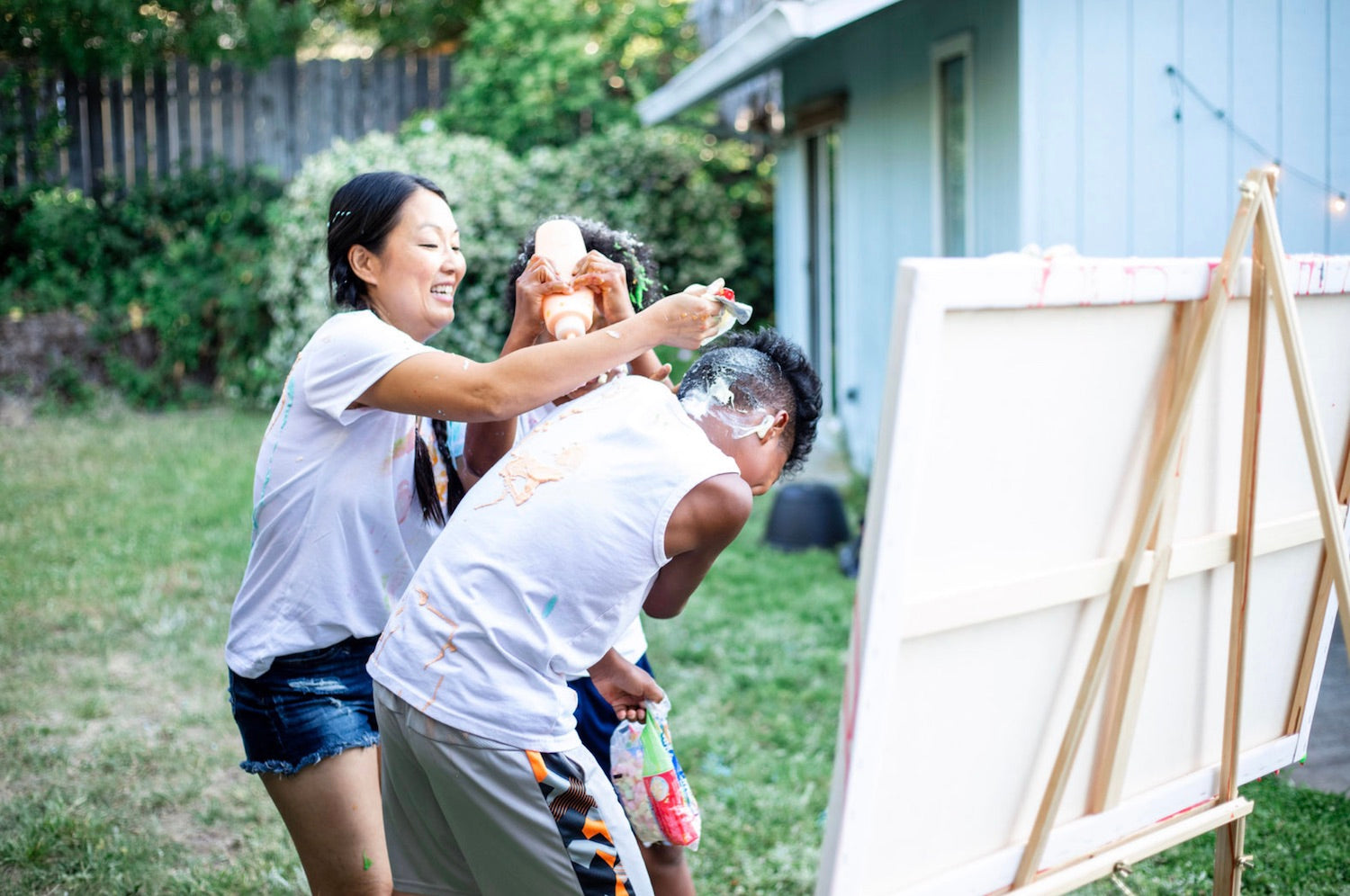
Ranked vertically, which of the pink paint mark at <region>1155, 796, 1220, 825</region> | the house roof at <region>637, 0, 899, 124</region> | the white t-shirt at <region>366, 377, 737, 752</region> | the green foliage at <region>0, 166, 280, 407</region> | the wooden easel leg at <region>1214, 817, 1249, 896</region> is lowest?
the wooden easel leg at <region>1214, 817, 1249, 896</region>

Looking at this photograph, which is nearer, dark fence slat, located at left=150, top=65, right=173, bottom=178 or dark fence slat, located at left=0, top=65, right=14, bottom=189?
dark fence slat, located at left=0, top=65, right=14, bottom=189

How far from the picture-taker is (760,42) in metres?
7.02

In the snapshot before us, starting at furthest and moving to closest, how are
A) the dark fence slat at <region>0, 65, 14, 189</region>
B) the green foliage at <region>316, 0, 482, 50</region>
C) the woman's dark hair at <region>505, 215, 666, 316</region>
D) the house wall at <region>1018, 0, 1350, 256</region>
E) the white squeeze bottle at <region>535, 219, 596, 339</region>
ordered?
1. the green foliage at <region>316, 0, 482, 50</region>
2. the dark fence slat at <region>0, 65, 14, 189</region>
3. the house wall at <region>1018, 0, 1350, 256</region>
4. the woman's dark hair at <region>505, 215, 666, 316</region>
5. the white squeeze bottle at <region>535, 219, 596, 339</region>

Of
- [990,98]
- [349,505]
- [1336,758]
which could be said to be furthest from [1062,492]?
[990,98]

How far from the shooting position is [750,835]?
332cm

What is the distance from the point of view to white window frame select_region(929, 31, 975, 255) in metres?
6.30

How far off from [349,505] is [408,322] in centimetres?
35

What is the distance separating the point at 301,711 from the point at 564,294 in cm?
87

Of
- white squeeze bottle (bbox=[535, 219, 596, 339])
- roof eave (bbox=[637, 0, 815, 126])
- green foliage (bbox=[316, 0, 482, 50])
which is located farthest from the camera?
green foliage (bbox=[316, 0, 482, 50])

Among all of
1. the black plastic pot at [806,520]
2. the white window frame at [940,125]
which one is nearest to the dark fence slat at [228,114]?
the white window frame at [940,125]

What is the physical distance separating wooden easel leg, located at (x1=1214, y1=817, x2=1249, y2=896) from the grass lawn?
2.85 feet

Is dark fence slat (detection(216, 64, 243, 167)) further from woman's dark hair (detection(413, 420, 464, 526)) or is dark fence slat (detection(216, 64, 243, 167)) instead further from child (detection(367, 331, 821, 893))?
child (detection(367, 331, 821, 893))

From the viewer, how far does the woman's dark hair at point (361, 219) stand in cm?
210

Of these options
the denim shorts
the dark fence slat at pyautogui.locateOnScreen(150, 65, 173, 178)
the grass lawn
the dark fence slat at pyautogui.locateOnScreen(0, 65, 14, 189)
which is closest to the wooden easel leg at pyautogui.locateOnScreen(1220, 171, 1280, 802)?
the grass lawn
